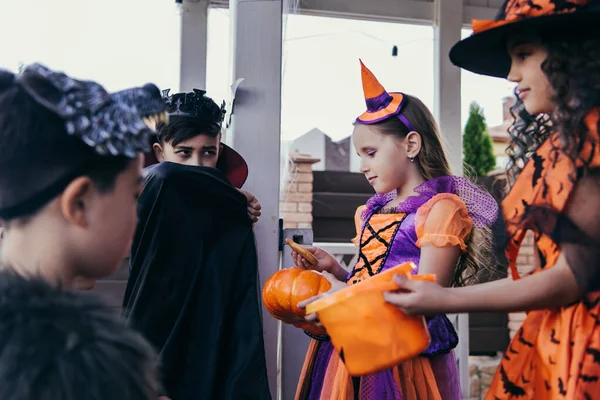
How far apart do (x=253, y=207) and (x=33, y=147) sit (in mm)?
1430

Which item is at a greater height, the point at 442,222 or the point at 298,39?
the point at 298,39

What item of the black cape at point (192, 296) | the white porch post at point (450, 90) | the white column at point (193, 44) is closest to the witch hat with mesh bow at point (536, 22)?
the black cape at point (192, 296)

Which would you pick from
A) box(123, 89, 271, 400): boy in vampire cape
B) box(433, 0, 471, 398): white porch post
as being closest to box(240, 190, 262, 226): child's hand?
box(123, 89, 271, 400): boy in vampire cape

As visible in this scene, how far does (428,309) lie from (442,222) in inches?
26.5

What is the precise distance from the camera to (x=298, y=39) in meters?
4.34

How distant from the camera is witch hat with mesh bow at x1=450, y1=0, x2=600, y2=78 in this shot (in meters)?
1.29

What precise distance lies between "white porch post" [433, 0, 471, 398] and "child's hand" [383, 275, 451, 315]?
3.28 meters

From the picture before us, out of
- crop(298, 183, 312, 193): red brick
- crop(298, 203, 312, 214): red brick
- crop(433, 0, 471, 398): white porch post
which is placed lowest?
crop(298, 203, 312, 214): red brick

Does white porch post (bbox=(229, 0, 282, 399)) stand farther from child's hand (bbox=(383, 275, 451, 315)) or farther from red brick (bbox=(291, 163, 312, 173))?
red brick (bbox=(291, 163, 312, 173))

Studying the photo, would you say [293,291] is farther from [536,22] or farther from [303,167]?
[303,167]

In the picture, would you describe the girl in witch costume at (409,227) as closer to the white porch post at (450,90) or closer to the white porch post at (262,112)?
the white porch post at (262,112)

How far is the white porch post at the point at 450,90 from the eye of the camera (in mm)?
4551

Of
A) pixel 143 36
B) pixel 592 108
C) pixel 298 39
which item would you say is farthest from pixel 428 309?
pixel 143 36

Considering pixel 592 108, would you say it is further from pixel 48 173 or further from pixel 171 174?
pixel 171 174
